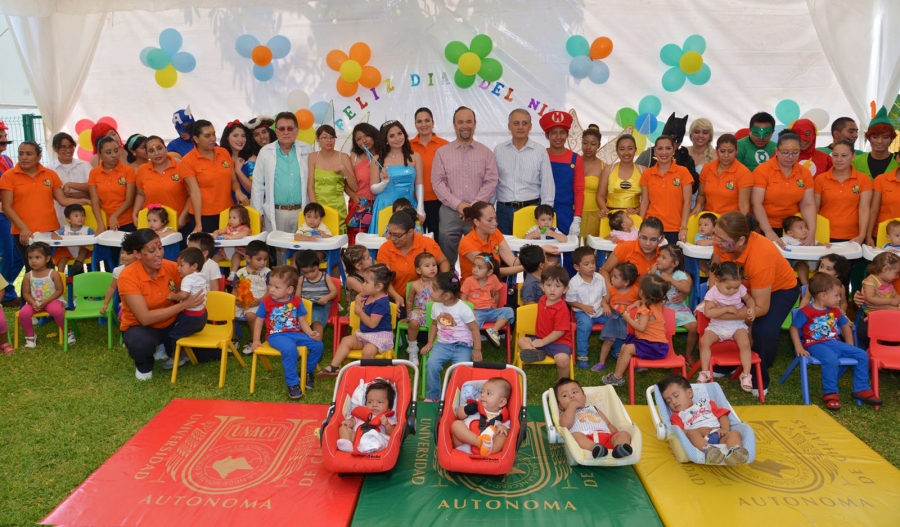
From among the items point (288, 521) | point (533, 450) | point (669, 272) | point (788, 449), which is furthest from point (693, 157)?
point (288, 521)

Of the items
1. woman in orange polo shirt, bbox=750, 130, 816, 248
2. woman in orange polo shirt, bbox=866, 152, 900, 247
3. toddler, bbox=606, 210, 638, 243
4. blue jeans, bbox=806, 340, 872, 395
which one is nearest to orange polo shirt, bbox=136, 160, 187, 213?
toddler, bbox=606, 210, 638, 243

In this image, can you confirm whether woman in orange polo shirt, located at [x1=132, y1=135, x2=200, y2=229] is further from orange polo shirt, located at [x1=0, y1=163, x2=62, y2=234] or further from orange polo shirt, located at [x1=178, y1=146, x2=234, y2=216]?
orange polo shirt, located at [x1=0, y1=163, x2=62, y2=234]

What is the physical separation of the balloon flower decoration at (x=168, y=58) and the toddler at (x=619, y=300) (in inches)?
239

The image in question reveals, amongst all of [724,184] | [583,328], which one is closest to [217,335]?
[583,328]

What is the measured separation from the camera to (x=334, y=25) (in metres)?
7.72

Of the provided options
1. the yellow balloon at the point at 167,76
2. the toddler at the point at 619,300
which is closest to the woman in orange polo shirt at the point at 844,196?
the toddler at the point at 619,300

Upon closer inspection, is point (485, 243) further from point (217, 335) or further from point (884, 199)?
point (884, 199)

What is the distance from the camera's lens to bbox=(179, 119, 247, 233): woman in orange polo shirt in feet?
18.5

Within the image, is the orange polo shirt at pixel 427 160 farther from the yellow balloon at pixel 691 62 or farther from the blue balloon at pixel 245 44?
the yellow balloon at pixel 691 62

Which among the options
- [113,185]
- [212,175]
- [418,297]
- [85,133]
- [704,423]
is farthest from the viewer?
[85,133]

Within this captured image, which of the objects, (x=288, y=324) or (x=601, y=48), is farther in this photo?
(x=601, y=48)

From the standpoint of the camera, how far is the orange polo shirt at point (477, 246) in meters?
4.89

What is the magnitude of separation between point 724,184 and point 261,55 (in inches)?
213

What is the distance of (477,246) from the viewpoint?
4.89 meters
